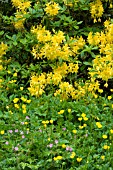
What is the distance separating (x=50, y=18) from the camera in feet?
12.9

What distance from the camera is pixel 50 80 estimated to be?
3.57 m

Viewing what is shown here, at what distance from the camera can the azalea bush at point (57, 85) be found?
2.88m

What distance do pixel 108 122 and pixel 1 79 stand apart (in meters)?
1.06

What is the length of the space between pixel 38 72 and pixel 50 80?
21 cm

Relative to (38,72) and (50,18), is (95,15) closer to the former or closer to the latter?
(50,18)

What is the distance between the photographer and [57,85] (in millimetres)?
3607

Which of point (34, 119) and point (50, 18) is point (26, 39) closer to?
point (50, 18)

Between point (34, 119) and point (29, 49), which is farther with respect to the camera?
point (29, 49)

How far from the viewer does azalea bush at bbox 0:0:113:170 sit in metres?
2.88

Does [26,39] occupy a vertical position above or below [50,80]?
above

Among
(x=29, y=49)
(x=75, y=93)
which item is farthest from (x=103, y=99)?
(x=29, y=49)

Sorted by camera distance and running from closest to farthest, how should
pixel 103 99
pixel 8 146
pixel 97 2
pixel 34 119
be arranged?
1. pixel 8 146
2. pixel 34 119
3. pixel 103 99
4. pixel 97 2

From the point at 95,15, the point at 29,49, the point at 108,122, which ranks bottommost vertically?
the point at 108,122

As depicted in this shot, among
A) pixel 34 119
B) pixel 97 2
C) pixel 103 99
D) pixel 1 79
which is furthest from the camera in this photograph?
pixel 97 2
